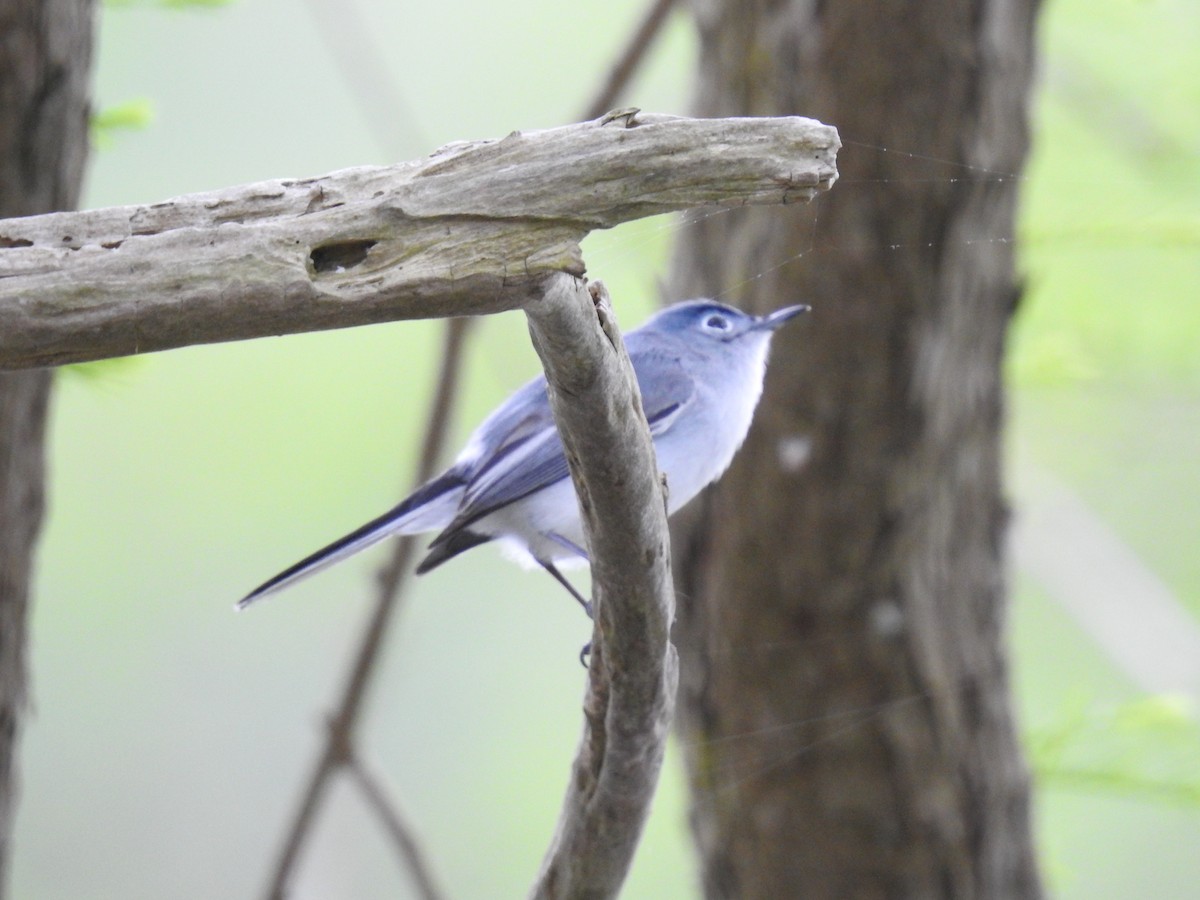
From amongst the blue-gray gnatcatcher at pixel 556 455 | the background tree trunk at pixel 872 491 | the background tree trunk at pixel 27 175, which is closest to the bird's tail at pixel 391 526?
the blue-gray gnatcatcher at pixel 556 455

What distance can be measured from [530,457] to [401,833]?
890 millimetres

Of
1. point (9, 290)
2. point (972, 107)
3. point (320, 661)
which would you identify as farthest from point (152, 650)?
point (9, 290)

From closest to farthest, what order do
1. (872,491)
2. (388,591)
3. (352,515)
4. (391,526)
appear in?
(391,526) → (872,491) → (388,591) → (352,515)

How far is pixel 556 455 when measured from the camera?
2.48 m

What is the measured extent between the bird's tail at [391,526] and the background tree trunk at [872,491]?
92cm

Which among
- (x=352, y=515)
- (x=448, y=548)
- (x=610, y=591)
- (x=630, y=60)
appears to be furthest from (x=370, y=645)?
(x=352, y=515)

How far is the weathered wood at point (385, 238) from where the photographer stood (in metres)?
1.17

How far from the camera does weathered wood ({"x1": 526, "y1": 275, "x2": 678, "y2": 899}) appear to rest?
4.12 feet

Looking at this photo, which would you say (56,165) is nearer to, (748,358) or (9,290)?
(9,290)

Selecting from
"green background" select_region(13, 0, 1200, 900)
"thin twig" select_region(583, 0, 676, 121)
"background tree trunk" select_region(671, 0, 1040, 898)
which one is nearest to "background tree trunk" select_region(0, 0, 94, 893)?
"thin twig" select_region(583, 0, 676, 121)

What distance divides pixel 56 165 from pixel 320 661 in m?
6.07

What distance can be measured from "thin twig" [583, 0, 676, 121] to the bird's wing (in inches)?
36.1

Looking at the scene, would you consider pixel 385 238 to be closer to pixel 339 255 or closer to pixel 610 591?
pixel 339 255

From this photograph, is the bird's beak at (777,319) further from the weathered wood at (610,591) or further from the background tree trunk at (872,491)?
the weathered wood at (610,591)
